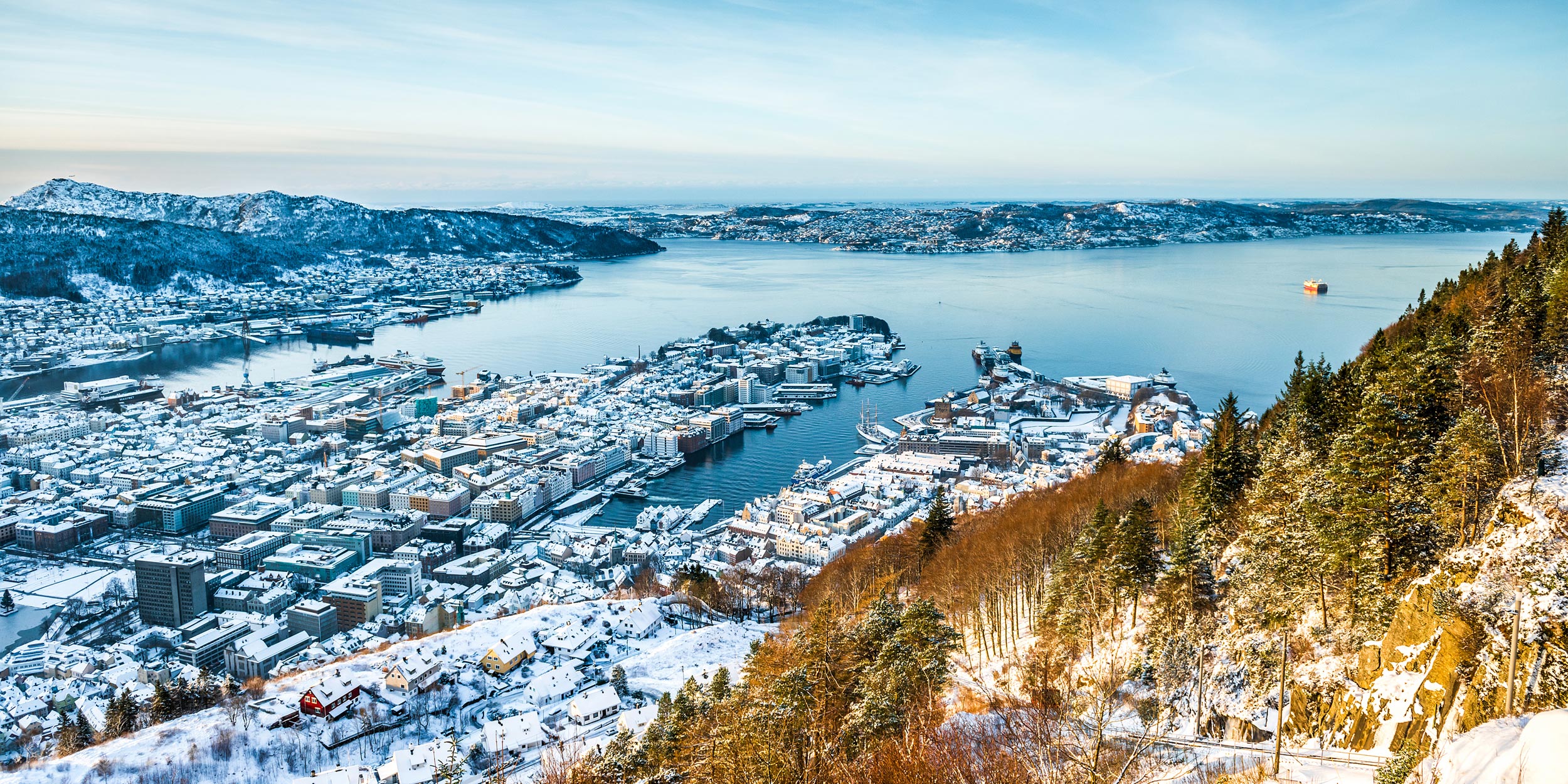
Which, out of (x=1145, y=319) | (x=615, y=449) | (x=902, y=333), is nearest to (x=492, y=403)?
(x=615, y=449)

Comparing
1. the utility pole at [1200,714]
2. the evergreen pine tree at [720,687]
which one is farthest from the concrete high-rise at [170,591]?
the utility pole at [1200,714]

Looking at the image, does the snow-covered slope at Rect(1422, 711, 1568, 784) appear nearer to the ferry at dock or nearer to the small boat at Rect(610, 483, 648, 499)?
the small boat at Rect(610, 483, 648, 499)

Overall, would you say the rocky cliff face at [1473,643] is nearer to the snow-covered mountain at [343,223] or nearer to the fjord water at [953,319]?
the fjord water at [953,319]

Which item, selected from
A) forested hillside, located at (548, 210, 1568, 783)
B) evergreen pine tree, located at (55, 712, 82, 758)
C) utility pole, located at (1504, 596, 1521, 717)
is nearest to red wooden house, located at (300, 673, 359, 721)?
evergreen pine tree, located at (55, 712, 82, 758)

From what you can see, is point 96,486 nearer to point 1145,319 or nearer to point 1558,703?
point 1558,703

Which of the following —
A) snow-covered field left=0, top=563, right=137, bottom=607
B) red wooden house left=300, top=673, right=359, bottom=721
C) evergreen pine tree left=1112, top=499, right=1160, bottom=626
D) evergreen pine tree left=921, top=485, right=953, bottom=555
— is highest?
evergreen pine tree left=1112, top=499, right=1160, bottom=626

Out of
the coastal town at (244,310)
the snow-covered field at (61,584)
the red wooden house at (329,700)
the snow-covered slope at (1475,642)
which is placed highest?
the snow-covered slope at (1475,642)
